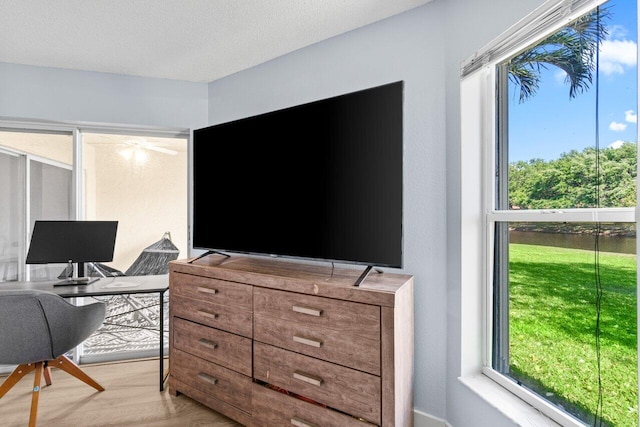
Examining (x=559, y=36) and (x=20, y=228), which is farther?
(x=20, y=228)

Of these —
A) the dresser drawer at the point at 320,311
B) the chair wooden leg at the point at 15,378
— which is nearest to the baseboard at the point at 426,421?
the dresser drawer at the point at 320,311

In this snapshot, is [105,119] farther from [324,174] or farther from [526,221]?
[526,221]

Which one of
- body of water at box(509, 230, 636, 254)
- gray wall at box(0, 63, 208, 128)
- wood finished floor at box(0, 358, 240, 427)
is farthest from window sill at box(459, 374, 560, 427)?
gray wall at box(0, 63, 208, 128)

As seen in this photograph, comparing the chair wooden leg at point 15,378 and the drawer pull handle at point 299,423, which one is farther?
the chair wooden leg at point 15,378

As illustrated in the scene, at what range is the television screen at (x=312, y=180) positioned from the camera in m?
1.60

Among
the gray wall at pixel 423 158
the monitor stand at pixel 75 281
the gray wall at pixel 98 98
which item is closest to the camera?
the gray wall at pixel 423 158

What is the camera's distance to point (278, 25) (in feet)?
6.66

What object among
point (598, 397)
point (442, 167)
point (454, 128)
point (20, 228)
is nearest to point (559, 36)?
point (454, 128)

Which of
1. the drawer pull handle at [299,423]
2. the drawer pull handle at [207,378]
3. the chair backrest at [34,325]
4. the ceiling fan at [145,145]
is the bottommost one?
the drawer pull handle at [299,423]

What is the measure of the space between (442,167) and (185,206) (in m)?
2.16

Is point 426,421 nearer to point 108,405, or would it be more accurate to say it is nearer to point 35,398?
point 108,405

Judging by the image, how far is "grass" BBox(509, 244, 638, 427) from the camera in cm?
108

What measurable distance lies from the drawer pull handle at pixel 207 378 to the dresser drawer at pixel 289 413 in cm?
33

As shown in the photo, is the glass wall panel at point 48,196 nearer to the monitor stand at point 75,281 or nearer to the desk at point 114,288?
the desk at point 114,288
